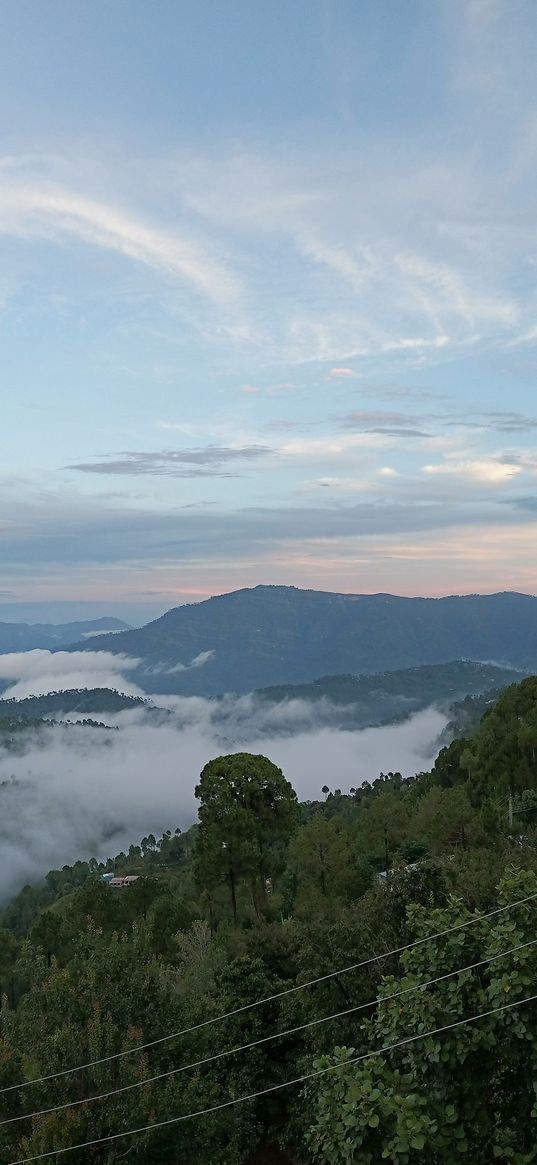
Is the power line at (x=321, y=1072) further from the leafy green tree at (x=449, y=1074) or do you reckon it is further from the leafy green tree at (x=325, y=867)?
the leafy green tree at (x=325, y=867)

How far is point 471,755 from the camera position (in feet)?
218

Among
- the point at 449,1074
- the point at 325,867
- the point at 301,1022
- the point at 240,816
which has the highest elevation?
the point at 449,1074

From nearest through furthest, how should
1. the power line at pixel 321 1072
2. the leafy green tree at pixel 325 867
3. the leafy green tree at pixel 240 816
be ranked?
the power line at pixel 321 1072
the leafy green tree at pixel 240 816
the leafy green tree at pixel 325 867

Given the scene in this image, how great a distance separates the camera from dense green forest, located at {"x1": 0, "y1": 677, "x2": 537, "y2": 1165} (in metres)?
9.35

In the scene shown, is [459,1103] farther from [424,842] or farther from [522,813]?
[522,813]

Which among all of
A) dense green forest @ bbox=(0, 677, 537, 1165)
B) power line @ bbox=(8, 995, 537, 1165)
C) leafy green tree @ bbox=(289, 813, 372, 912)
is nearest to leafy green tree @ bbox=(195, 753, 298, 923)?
dense green forest @ bbox=(0, 677, 537, 1165)

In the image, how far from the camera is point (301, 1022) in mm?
20688

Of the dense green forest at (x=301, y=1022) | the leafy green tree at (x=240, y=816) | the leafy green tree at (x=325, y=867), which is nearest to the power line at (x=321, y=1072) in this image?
the dense green forest at (x=301, y=1022)

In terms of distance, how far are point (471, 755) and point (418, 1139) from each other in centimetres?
6175

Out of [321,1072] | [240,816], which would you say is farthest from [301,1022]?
[240,816]

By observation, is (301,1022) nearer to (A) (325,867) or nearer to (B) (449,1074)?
(B) (449,1074)

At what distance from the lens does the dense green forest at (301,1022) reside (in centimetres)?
935

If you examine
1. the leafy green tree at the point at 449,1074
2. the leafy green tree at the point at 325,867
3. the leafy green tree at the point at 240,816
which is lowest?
the leafy green tree at the point at 325,867

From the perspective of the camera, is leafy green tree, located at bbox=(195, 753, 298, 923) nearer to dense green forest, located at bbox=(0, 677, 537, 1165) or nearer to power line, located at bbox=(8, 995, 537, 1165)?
dense green forest, located at bbox=(0, 677, 537, 1165)
